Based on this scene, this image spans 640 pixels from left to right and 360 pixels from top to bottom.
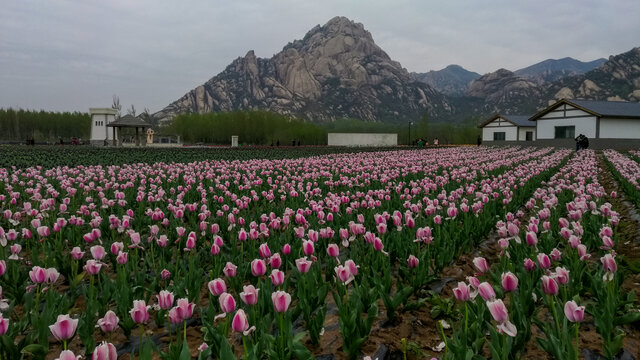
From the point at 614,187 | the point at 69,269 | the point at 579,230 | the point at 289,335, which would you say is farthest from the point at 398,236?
the point at 614,187

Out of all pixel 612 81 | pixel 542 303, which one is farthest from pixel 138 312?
pixel 612 81

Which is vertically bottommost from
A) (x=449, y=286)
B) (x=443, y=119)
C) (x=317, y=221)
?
(x=449, y=286)

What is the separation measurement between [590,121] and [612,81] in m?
110

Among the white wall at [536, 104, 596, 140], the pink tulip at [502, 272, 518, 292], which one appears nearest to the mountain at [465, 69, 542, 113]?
the white wall at [536, 104, 596, 140]

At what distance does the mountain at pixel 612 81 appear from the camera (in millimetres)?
122125

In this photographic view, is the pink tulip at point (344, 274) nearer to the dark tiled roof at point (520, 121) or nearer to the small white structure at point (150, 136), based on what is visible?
the dark tiled roof at point (520, 121)

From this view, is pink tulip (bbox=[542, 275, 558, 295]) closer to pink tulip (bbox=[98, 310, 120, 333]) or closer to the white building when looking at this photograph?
pink tulip (bbox=[98, 310, 120, 333])

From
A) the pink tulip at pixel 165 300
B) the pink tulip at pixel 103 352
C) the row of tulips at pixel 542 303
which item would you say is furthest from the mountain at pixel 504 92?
the pink tulip at pixel 103 352

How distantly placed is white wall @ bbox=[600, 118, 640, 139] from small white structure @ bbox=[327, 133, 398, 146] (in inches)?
981

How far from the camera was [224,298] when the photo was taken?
249 cm

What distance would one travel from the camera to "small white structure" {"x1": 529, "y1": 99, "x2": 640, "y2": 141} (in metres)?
39.8

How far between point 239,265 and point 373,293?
1.43 m

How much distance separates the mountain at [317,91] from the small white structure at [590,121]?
113503 mm

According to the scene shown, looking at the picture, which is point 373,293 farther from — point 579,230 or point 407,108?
point 407,108
